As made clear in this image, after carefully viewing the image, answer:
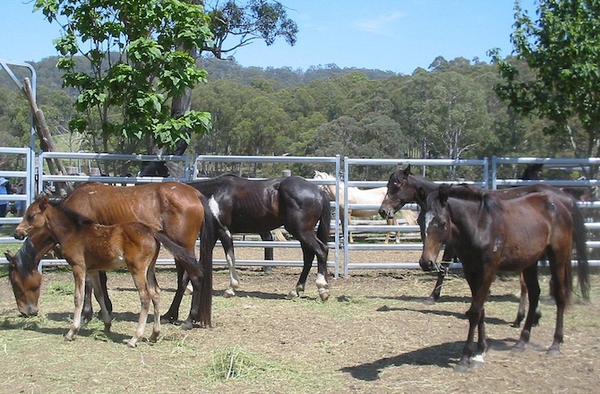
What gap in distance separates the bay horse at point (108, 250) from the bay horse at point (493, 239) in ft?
8.79

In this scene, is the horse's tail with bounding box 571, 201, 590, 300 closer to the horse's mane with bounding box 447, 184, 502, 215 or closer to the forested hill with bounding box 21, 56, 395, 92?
the horse's mane with bounding box 447, 184, 502, 215

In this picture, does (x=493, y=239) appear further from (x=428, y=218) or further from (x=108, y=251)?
(x=108, y=251)

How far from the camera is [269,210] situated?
31.7 ft

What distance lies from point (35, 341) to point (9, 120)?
50909mm

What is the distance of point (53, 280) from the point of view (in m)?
10.4

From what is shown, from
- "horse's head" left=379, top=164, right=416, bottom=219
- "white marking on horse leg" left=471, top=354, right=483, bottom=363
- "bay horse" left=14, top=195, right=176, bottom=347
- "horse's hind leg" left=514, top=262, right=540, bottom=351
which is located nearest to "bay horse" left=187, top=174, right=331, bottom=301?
"horse's head" left=379, top=164, right=416, bottom=219

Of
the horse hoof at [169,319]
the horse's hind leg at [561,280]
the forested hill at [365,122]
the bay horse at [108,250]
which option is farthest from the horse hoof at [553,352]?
the forested hill at [365,122]

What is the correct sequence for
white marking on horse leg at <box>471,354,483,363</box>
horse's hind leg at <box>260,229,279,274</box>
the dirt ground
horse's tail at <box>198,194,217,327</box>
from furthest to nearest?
horse's hind leg at <box>260,229,279,274</box> < horse's tail at <box>198,194,217,327</box> < white marking on horse leg at <box>471,354,483,363</box> < the dirt ground

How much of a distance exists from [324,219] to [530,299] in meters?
3.61

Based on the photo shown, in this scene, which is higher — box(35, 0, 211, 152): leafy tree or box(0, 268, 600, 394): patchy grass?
box(35, 0, 211, 152): leafy tree

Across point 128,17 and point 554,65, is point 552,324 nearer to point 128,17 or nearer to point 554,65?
point 554,65

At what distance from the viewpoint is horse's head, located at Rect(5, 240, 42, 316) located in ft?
23.5

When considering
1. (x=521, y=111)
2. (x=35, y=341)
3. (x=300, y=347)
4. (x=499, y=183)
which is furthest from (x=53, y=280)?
(x=521, y=111)

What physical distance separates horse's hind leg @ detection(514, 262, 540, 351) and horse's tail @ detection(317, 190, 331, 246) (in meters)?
3.43
